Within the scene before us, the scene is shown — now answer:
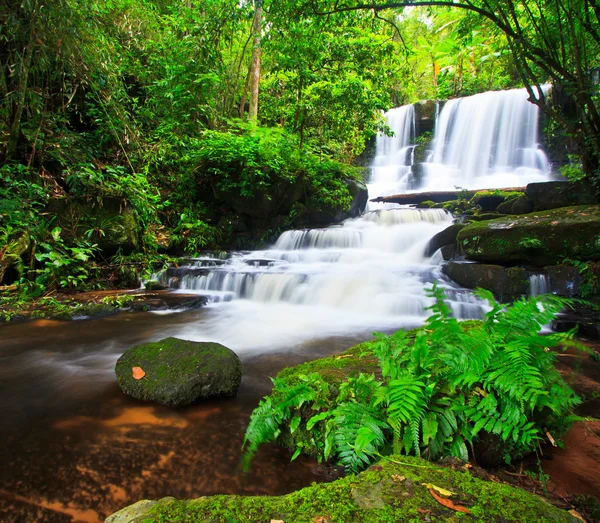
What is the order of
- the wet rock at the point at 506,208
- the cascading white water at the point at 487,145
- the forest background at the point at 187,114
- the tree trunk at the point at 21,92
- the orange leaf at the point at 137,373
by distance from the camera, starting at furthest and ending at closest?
the cascading white water at the point at 487,145
the wet rock at the point at 506,208
the forest background at the point at 187,114
the tree trunk at the point at 21,92
the orange leaf at the point at 137,373

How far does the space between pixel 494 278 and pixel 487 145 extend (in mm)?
13546

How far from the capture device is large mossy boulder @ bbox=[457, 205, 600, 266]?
6121 mm

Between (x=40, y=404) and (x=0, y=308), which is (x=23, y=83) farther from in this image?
(x=40, y=404)

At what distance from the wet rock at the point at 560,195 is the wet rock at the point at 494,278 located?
3.02 metres

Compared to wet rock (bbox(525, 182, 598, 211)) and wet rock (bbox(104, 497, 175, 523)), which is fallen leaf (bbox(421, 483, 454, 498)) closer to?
wet rock (bbox(104, 497, 175, 523))

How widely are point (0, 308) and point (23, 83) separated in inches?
164

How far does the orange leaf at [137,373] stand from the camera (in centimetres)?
311

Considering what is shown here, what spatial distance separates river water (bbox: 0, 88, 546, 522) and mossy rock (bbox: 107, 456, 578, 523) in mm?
697

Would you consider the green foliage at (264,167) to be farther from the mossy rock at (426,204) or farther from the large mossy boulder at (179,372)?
the large mossy boulder at (179,372)

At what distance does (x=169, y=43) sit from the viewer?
35.7ft

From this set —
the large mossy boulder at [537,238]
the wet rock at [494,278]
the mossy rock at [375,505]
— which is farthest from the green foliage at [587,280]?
the mossy rock at [375,505]

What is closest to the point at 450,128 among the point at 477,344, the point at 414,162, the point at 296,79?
the point at 414,162

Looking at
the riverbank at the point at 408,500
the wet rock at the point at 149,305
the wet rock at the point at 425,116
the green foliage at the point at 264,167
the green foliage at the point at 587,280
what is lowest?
the wet rock at the point at 149,305

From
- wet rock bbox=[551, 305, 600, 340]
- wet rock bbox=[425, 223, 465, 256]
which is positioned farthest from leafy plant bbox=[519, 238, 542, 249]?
wet rock bbox=[425, 223, 465, 256]
